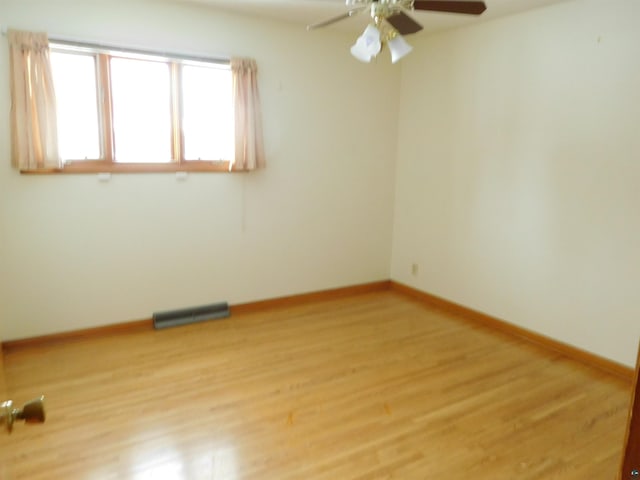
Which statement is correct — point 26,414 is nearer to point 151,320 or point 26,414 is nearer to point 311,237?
point 151,320

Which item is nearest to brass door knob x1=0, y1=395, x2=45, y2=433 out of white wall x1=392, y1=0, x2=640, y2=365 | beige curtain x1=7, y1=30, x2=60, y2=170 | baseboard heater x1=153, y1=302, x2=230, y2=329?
beige curtain x1=7, y1=30, x2=60, y2=170

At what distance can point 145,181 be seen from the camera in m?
3.48

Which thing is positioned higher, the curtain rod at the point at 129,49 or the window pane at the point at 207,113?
the curtain rod at the point at 129,49

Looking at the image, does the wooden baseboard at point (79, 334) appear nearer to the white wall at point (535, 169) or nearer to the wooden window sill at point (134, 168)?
the wooden window sill at point (134, 168)

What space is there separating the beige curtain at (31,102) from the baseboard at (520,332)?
3.42m

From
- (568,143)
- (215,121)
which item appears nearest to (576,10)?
(568,143)

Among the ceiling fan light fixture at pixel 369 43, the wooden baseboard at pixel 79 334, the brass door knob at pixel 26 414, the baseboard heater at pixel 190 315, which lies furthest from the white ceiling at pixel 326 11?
the brass door knob at pixel 26 414

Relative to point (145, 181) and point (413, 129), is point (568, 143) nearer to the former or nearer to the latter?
point (413, 129)

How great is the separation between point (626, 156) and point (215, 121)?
298cm

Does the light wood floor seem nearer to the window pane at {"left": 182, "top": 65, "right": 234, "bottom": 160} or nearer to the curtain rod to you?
the window pane at {"left": 182, "top": 65, "right": 234, "bottom": 160}

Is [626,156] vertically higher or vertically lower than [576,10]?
lower

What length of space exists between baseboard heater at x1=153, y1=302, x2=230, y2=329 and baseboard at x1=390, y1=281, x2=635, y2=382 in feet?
6.35

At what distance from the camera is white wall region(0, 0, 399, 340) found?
3145 mm

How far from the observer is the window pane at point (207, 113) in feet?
11.7
